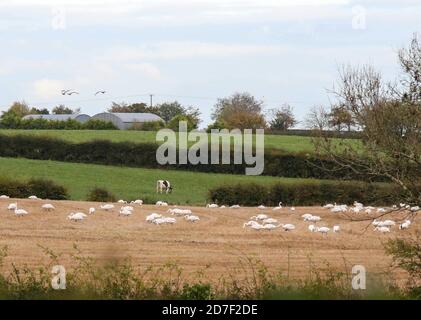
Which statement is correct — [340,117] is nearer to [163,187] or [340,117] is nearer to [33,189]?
[33,189]

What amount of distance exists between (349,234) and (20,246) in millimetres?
12588

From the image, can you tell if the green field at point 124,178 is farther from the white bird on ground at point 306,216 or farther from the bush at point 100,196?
the white bird on ground at point 306,216

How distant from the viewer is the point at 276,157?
58312 mm

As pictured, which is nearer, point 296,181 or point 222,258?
point 222,258

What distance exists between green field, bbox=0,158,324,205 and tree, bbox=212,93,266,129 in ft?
69.3

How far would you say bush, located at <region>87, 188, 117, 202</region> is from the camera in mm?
45406

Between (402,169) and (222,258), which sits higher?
(402,169)

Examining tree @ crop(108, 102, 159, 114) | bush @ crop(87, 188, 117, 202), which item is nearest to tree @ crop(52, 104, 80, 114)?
tree @ crop(108, 102, 159, 114)

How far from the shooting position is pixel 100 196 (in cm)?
4569

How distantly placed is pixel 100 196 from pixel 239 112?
160ft

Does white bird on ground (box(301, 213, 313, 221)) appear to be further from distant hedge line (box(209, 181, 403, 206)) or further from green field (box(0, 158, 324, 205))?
green field (box(0, 158, 324, 205))

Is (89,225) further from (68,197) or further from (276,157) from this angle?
(276,157)

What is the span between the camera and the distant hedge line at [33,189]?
4378 centimetres
